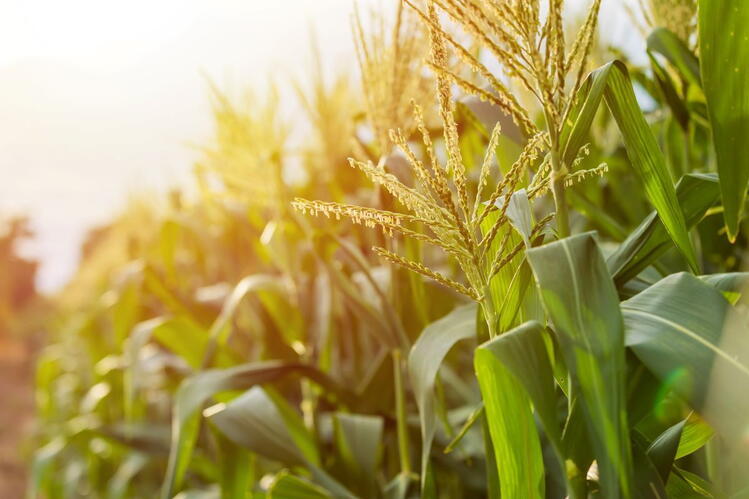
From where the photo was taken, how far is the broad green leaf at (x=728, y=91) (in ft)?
2.10

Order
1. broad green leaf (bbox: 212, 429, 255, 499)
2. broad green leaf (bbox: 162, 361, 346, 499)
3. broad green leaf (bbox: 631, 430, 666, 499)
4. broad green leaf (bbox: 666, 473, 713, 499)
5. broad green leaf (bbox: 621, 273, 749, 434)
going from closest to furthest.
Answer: broad green leaf (bbox: 621, 273, 749, 434)
broad green leaf (bbox: 631, 430, 666, 499)
broad green leaf (bbox: 666, 473, 713, 499)
broad green leaf (bbox: 162, 361, 346, 499)
broad green leaf (bbox: 212, 429, 255, 499)

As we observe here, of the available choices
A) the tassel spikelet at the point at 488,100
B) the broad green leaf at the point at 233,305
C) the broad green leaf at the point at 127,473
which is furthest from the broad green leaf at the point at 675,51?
the broad green leaf at the point at 127,473

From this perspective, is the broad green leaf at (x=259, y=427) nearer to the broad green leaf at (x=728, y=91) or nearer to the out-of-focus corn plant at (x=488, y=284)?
the out-of-focus corn plant at (x=488, y=284)

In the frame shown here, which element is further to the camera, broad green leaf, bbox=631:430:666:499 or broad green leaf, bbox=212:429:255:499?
broad green leaf, bbox=212:429:255:499

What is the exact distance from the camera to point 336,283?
1.14m

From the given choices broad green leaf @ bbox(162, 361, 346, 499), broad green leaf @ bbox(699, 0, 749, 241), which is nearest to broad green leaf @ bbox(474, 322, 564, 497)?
broad green leaf @ bbox(699, 0, 749, 241)

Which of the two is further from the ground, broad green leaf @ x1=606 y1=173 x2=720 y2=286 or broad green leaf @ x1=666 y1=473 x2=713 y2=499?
broad green leaf @ x1=606 y1=173 x2=720 y2=286

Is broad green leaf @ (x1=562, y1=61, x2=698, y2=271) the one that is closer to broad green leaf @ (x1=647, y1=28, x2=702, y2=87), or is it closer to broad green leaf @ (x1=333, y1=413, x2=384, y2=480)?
broad green leaf @ (x1=647, y1=28, x2=702, y2=87)

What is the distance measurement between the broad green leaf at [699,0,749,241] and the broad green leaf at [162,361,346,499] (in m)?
0.77

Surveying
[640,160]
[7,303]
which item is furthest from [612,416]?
[7,303]

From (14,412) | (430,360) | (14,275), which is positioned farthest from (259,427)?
(14,275)

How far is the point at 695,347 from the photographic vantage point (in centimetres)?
50

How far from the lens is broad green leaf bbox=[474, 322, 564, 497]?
516 mm

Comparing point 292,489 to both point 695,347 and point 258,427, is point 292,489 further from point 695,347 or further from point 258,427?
point 695,347
